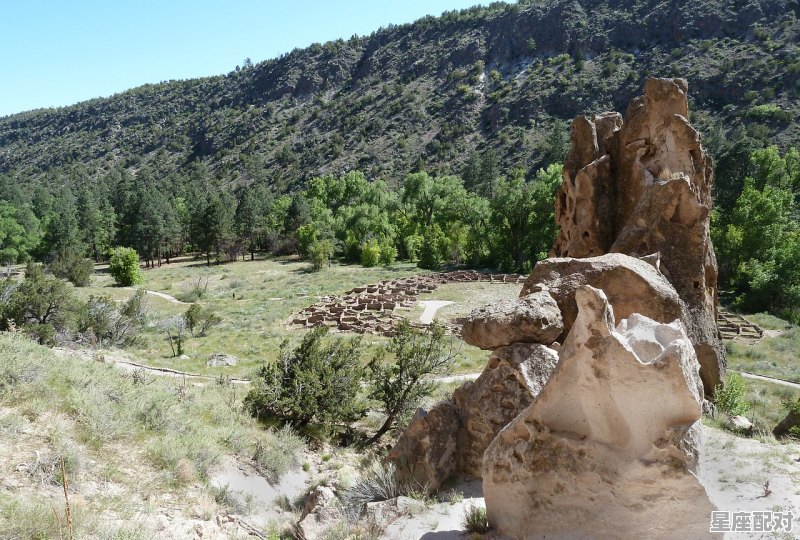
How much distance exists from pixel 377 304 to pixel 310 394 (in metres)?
22.2

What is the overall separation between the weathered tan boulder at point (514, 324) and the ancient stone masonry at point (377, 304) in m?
19.2

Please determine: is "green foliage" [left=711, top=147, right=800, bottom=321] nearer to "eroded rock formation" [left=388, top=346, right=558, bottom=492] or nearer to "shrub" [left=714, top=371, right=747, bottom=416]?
"shrub" [left=714, top=371, right=747, bottom=416]

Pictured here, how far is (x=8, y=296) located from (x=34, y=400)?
18685 millimetres

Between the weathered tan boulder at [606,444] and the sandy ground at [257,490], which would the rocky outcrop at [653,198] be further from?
the sandy ground at [257,490]

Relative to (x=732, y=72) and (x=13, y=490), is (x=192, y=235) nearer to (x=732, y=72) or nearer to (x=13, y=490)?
(x=13, y=490)

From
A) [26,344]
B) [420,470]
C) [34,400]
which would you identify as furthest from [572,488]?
[26,344]

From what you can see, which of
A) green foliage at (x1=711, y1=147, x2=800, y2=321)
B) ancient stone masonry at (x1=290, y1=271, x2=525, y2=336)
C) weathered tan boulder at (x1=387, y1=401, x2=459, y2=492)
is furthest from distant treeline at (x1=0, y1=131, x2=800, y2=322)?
weathered tan boulder at (x1=387, y1=401, x2=459, y2=492)

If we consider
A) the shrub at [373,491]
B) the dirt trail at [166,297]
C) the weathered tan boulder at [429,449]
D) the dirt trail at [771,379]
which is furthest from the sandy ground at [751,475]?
the dirt trail at [166,297]

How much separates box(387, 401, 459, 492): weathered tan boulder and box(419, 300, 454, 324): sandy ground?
21121mm

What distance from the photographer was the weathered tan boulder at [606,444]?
198 inches

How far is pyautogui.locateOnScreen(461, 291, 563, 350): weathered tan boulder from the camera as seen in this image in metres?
8.31

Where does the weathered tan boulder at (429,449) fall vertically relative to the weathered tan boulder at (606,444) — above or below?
below

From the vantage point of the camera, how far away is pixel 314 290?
43.5 meters

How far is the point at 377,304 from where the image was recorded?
3488 cm
